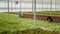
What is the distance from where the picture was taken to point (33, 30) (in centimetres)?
469

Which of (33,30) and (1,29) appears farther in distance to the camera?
(33,30)

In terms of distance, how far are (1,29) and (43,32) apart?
133 centimetres

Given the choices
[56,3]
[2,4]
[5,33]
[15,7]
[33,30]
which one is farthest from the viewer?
[56,3]

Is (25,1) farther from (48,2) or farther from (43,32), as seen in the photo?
(43,32)

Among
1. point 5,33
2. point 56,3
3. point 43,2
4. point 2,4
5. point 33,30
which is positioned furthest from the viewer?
point 56,3

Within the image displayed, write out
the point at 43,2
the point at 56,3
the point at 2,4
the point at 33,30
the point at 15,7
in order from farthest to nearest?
the point at 56,3 < the point at 43,2 < the point at 15,7 < the point at 2,4 < the point at 33,30

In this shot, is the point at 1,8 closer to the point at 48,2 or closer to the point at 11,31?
the point at 48,2

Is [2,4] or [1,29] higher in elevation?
[2,4]

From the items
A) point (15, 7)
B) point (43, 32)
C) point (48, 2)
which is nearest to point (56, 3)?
point (48, 2)

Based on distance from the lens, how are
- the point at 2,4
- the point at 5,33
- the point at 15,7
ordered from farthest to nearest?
the point at 15,7
the point at 2,4
the point at 5,33

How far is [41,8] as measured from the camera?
827 inches

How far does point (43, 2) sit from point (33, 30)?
53.2 feet

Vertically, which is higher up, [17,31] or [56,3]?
[56,3]

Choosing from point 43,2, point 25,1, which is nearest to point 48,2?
point 43,2
